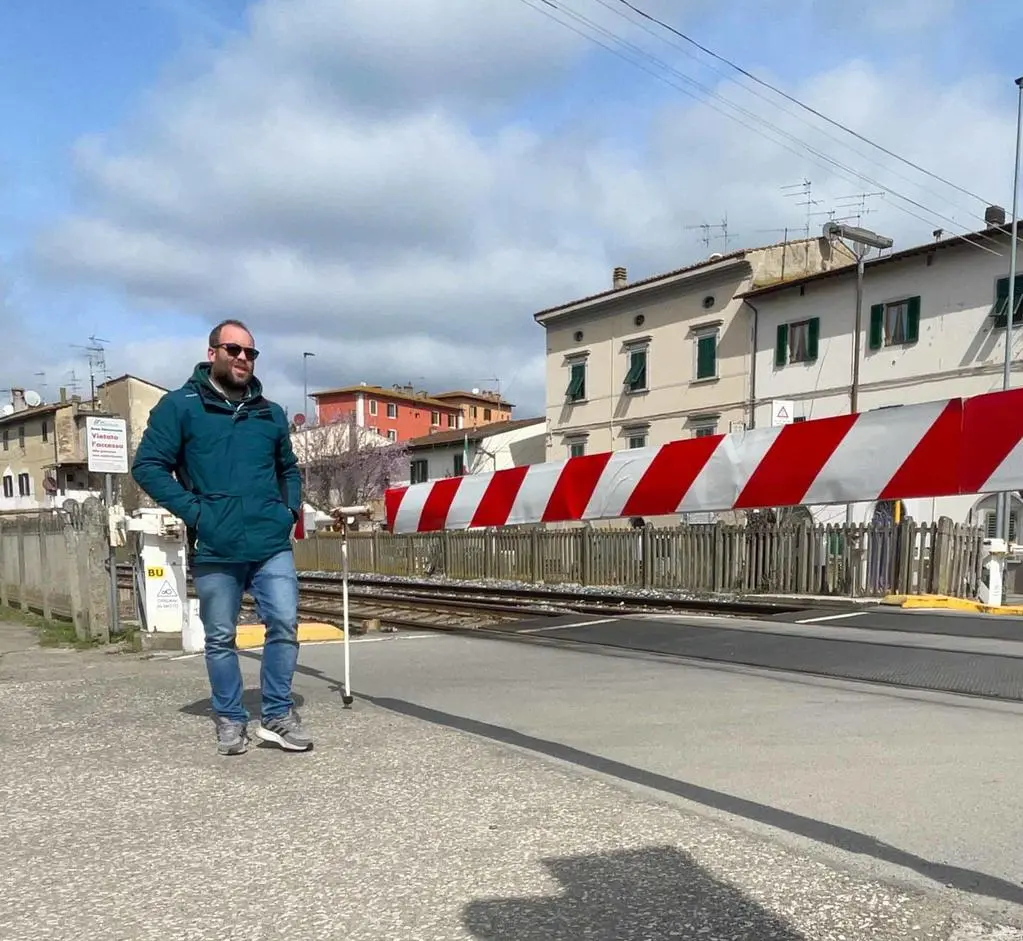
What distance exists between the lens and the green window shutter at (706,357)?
30953 mm

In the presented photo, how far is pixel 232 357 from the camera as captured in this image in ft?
12.7

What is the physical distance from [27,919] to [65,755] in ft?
5.81

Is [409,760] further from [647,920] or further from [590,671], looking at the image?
[590,671]

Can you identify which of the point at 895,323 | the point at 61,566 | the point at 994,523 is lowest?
the point at 61,566

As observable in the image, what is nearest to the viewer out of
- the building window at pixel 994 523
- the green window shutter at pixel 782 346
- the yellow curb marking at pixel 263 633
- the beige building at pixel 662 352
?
the yellow curb marking at pixel 263 633

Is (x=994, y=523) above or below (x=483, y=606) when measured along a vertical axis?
above

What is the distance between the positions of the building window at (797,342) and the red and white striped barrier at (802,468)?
1745 cm

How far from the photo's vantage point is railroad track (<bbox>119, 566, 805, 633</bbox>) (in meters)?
12.0

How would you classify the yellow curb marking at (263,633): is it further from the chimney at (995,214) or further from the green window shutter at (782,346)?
the chimney at (995,214)

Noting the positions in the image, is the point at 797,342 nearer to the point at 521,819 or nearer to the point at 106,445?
the point at 106,445

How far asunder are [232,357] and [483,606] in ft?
33.6

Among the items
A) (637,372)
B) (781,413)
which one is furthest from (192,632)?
(637,372)

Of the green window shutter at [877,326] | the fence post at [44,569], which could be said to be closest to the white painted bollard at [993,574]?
the fence post at [44,569]

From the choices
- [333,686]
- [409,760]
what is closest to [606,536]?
[333,686]
